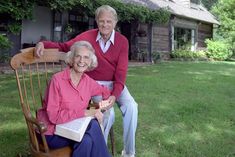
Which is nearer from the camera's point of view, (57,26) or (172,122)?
(172,122)

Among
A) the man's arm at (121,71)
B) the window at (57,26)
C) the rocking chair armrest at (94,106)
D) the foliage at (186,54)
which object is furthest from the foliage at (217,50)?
the rocking chair armrest at (94,106)

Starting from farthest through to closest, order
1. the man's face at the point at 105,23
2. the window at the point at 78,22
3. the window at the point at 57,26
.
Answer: the window at the point at 78,22 → the window at the point at 57,26 → the man's face at the point at 105,23

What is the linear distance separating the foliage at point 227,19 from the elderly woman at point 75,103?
22.9 metres

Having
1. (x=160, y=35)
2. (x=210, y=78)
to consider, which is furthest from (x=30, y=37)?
(x=160, y=35)

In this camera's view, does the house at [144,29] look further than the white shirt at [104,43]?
Yes

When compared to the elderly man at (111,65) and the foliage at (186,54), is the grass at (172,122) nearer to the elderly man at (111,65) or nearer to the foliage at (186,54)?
the elderly man at (111,65)

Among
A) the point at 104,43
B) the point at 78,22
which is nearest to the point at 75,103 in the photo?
the point at 104,43

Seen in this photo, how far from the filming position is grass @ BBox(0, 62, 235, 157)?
14.3 feet

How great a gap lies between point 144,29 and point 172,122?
13071 millimetres

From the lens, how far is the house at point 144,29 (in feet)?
46.0

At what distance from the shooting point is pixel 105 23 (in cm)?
359

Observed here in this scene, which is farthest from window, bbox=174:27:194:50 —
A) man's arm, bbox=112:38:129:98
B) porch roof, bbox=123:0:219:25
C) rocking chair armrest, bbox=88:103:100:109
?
rocking chair armrest, bbox=88:103:100:109

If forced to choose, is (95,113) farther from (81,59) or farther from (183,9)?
(183,9)

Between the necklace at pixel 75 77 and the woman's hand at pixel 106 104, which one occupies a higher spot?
the necklace at pixel 75 77
